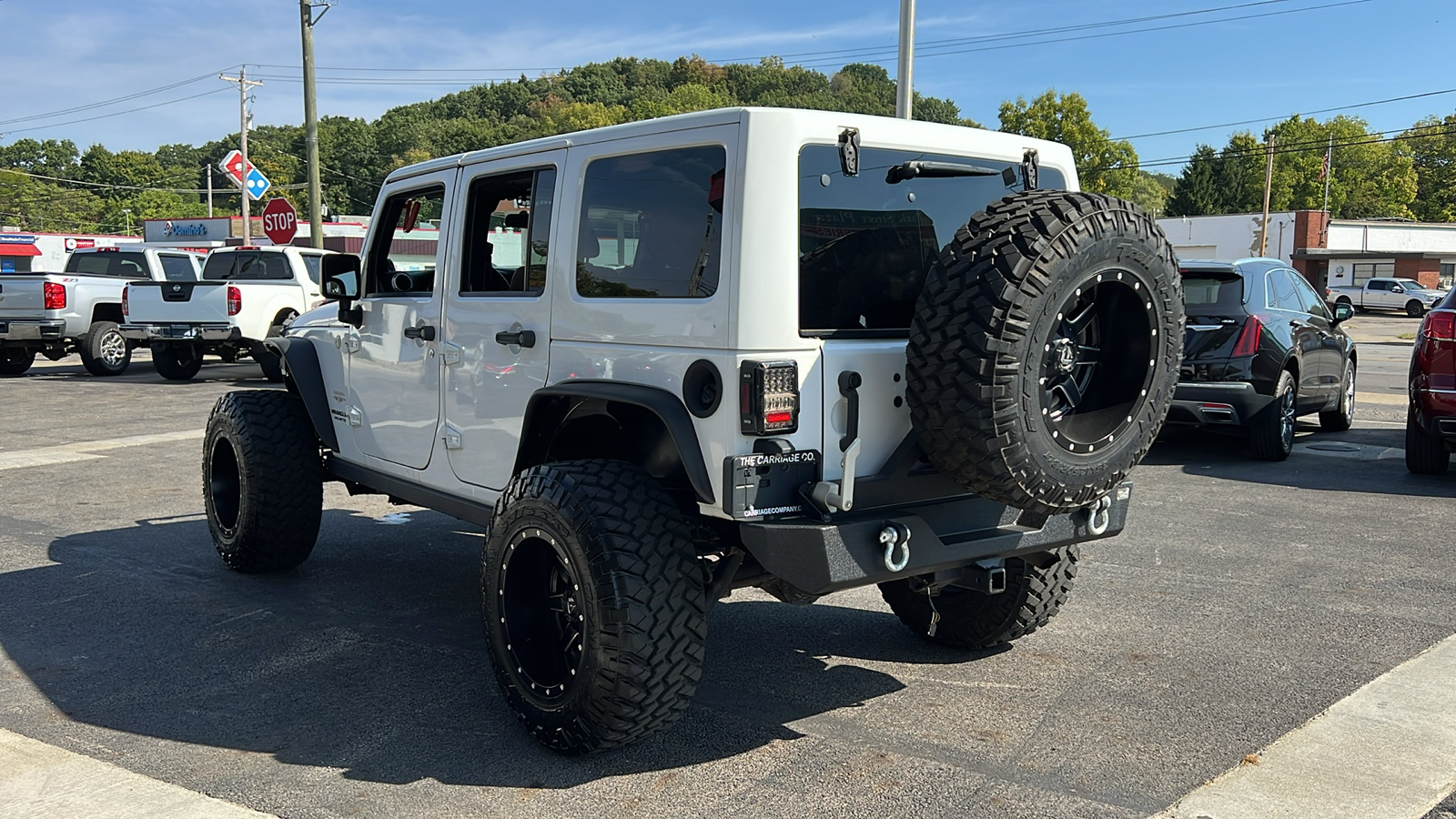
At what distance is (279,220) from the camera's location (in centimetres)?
2170

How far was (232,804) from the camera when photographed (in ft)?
11.1

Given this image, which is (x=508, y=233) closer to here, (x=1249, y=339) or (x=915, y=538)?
(x=915, y=538)

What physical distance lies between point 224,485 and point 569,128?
87.0 metres

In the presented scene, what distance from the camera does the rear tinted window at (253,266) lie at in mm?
17422

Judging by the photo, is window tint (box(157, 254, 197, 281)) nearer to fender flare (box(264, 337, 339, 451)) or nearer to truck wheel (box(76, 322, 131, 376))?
truck wheel (box(76, 322, 131, 376))

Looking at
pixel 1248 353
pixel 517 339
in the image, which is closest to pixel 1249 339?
pixel 1248 353

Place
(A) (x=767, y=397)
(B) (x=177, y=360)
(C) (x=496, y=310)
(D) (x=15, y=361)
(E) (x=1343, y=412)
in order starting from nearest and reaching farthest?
(A) (x=767, y=397) < (C) (x=496, y=310) < (E) (x=1343, y=412) < (B) (x=177, y=360) < (D) (x=15, y=361)

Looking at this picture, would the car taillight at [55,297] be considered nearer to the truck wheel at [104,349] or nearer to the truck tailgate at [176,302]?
the truck wheel at [104,349]

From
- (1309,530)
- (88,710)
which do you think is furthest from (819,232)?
(1309,530)

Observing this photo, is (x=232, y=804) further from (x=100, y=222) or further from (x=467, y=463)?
(x=100, y=222)

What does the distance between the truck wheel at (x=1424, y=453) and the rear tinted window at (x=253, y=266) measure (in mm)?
14639

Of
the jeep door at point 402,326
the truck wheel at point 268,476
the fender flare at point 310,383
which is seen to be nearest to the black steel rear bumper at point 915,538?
the jeep door at point 402,326

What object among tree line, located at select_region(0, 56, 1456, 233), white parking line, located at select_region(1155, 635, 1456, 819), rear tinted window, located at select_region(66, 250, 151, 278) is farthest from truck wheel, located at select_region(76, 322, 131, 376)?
tree line, located at select_region(0, 56, 1456, 233)

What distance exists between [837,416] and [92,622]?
12.1 ft
